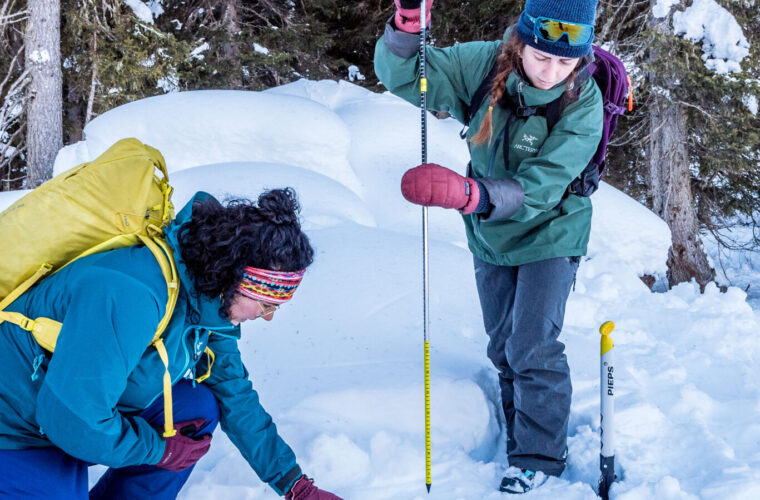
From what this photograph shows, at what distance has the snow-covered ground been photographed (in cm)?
296

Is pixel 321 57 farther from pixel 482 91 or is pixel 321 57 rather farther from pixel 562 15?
pixel 562 15

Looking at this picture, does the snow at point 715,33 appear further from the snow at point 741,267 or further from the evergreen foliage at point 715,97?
the snow at point 741,267

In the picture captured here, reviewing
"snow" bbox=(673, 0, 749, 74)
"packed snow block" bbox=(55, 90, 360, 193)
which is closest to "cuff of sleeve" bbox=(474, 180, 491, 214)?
"packed snow block" bbox=(55, 90, 360, 193)

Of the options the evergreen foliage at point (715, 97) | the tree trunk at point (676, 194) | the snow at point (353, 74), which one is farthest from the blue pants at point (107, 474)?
the snow at point (353, 74)

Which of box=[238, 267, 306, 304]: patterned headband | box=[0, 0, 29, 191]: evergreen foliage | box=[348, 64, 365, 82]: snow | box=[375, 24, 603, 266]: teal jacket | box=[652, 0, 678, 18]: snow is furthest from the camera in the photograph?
box=[348, 64, 365, 82]: snow

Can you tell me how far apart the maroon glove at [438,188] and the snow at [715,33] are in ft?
21.5

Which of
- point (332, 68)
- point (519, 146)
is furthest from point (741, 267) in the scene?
point (519, 146)

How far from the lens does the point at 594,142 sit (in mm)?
2660

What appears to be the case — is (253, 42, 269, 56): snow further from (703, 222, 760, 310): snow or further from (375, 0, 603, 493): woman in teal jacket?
(703, 222, 760, 310): snow

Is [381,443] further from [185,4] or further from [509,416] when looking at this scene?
[185,4]

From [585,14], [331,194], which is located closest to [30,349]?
[585,14]

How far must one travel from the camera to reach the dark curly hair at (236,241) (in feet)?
6.49

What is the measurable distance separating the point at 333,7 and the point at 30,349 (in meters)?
10.8

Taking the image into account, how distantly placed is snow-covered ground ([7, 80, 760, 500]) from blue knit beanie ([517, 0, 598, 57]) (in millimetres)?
1836
